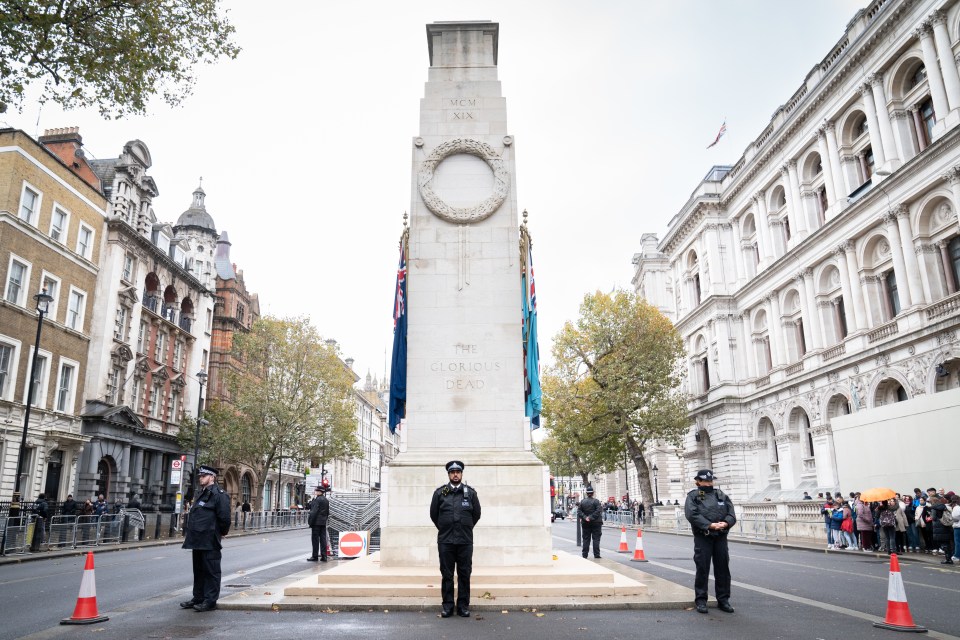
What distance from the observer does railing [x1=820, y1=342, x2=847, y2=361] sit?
3754 centimetres

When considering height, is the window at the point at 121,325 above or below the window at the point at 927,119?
below

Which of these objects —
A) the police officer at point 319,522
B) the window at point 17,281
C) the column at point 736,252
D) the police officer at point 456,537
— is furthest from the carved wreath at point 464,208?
the column at point 736,252

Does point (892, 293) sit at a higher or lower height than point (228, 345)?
lower

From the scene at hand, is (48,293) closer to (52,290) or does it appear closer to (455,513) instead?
(52,290)

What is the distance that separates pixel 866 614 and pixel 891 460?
17417 millimetres

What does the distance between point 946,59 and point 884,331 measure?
12259 millimetres

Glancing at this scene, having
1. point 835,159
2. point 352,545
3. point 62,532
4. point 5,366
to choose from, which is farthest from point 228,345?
point 835,159

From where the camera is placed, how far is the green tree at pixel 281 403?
43.0 metres

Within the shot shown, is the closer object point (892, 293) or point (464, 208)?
point (464, 208)

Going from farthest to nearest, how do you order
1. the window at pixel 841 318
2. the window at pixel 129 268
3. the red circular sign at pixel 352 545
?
the window at pixel 841 318, the window at pixel 129 268, the red circular sign at pixel 352 545

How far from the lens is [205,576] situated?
9414mm

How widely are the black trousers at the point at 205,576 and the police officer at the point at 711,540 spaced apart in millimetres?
6283

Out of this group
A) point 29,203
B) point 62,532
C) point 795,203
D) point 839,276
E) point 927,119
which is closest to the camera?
point 62,532

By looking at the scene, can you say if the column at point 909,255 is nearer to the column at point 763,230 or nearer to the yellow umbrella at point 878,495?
the column at point 763,230
